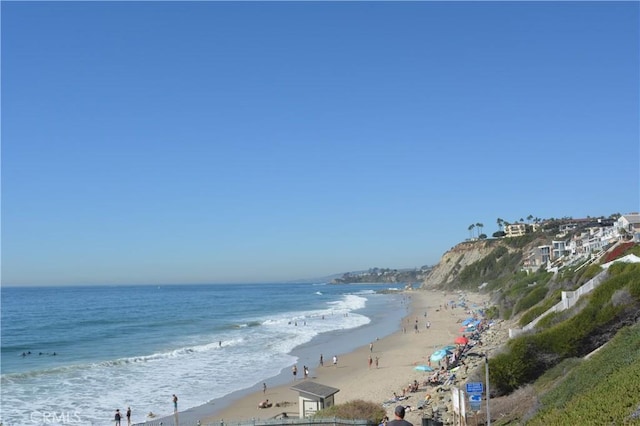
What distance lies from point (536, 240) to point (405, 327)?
53844mm

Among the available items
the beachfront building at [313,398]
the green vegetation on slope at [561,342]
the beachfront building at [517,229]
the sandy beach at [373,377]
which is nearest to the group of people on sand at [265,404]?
the sandy beach at [373,377]

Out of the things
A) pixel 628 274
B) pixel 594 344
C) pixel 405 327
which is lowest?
pixel 405 327

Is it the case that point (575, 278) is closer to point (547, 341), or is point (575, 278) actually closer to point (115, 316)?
point (547, 341)

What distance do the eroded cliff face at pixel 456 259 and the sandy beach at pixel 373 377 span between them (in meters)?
68.1

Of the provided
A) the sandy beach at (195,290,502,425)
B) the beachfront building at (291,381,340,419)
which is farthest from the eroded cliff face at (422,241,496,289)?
the beachfront building at (291,381,340,419)

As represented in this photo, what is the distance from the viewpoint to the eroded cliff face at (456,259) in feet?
393

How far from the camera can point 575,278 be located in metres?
35.9

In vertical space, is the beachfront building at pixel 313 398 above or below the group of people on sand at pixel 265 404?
above

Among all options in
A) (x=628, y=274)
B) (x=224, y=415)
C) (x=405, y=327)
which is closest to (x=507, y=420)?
(x=628, y=274)

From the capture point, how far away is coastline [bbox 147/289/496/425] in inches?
962

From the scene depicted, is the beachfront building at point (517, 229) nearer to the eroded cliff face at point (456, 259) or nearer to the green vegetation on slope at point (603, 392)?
the eroded cliff face at point (456, 259)

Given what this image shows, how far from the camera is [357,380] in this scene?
1256 inches

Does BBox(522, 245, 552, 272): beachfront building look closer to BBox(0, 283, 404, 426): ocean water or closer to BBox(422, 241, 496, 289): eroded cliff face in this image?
BBox(0, 283, 404, 426): ocean water

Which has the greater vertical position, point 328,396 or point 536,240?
point 536,240
